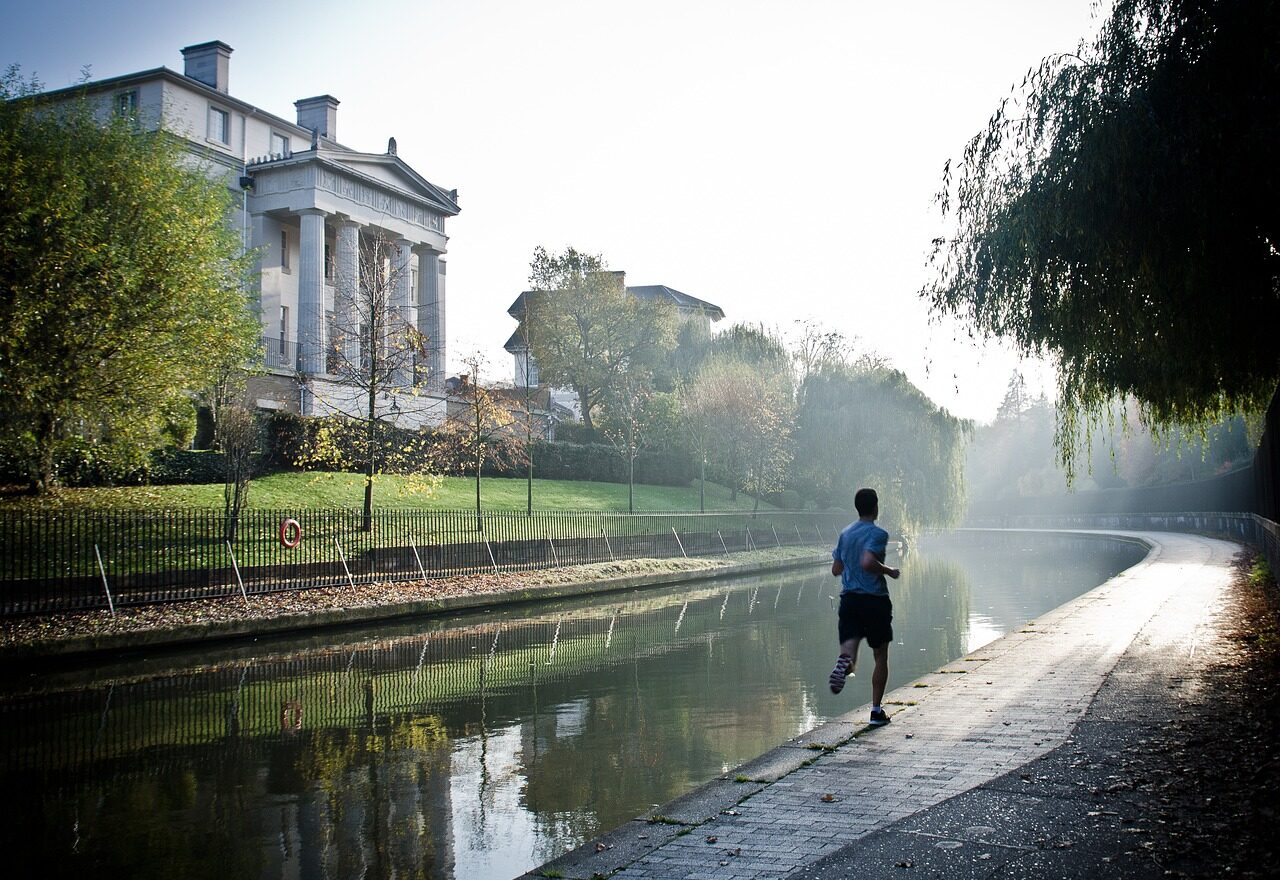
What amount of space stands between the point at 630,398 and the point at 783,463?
8409mm

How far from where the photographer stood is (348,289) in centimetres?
3088

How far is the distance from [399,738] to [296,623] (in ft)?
31.9

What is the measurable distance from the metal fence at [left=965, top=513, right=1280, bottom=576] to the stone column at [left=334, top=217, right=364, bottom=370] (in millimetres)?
21517

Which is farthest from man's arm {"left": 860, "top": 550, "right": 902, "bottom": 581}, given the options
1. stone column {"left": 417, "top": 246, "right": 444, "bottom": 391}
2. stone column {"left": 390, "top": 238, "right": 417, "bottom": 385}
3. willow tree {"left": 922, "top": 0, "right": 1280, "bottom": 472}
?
stone column {"left": 417, "top": 246, "right": 444, "bottom": 391}

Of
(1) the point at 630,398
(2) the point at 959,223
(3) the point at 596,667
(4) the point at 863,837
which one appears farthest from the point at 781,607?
(1) the point at 630,398

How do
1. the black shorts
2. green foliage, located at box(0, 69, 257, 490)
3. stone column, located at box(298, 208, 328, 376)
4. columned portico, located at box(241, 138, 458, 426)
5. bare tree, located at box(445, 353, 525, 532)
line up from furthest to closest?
stone column, located at box(298, 208, 328, 376) < columned portico, located at box(241, 138, 458, 426) < bare tree, located at box(445, 353, 525, 532) < green foliage, located at box(0, 69, 257, 490) < the black shorts

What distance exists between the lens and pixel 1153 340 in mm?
10633

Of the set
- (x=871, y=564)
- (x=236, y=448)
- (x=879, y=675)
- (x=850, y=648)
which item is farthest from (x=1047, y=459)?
(x=871, y=564)

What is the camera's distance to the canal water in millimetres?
6199

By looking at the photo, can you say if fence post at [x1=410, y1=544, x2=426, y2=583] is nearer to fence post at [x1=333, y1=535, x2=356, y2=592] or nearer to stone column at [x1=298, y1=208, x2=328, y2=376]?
fence post at [x1=333, y1=535, x2=356, y2=592]

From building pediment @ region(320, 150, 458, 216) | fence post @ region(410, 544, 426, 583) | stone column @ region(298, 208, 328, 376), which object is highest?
building pediment @ region(320, 150, 458, 216)

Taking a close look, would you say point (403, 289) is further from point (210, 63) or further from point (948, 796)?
point (948, 796)

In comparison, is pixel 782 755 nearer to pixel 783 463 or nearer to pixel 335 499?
pixel 335 499

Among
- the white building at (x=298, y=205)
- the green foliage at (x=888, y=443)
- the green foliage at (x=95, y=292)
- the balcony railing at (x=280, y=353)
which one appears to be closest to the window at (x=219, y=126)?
the white building at (x=298, y=205)
